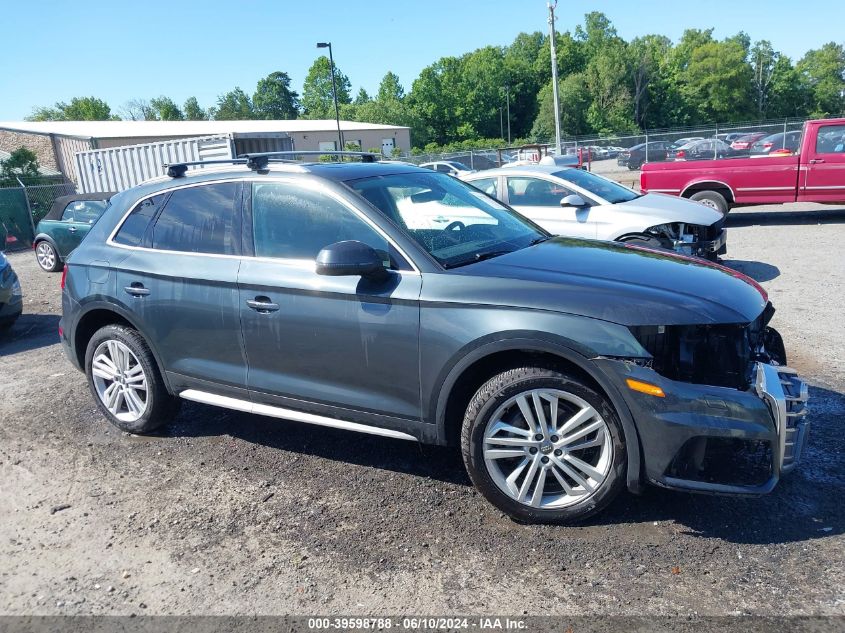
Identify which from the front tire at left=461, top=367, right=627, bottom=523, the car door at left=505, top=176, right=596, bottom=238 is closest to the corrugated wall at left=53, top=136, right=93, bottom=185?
the car door at left=505, top=176, right=596, bottom=238

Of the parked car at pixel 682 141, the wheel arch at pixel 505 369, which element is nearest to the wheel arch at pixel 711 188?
the wheel arch at pixel 505 369

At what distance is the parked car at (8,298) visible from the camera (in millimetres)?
8135

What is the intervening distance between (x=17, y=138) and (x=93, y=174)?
65.4 feet

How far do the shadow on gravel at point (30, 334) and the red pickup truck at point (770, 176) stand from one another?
10.5m

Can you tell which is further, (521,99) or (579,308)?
(521,99)

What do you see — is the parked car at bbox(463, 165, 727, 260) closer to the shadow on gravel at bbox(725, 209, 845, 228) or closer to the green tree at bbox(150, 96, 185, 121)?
the shadow on gravel at bbox(725, 209, 845, 228)

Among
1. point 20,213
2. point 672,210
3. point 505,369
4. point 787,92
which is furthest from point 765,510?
point 787,92

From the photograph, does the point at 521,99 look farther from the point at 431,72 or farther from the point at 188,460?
the point at 188,460

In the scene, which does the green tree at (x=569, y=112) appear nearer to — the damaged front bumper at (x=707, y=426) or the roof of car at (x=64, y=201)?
the roof of car at (x=64, y=201)

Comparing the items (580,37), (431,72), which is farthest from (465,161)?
(580,37)

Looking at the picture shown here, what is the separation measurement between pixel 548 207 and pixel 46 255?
11178 millimetres

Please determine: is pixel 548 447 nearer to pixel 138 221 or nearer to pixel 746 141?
pixel 138 221

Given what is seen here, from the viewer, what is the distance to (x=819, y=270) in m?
8.88

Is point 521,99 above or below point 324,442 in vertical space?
above
